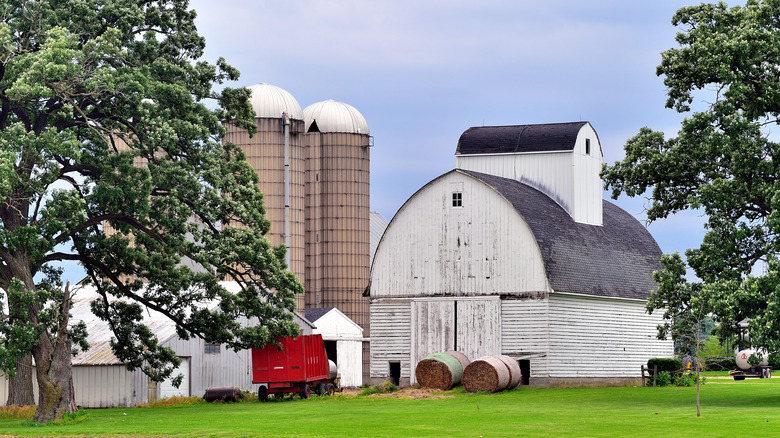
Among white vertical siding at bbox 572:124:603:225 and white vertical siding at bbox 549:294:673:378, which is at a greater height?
white vertical siding at bbox 572:124:603:225

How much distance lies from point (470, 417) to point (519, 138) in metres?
29.5

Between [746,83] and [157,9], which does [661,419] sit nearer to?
[746,83]

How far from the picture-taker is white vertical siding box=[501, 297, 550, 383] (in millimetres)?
50406

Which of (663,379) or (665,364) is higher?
(665,364)

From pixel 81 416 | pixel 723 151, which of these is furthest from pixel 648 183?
pixel 81 416

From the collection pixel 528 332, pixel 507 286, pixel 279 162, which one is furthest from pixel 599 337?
pixel 279 162

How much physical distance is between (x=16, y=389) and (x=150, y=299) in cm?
859

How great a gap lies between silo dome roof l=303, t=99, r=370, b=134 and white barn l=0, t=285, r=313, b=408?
1261 inches

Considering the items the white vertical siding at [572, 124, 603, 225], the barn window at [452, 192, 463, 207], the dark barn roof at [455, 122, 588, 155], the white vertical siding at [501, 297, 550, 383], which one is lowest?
the white vertical siding at [501, 297, 550, 383]

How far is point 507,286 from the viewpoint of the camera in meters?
51.3

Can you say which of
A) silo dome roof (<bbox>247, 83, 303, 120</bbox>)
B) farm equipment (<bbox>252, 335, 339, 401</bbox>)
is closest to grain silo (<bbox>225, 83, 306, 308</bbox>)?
silo dome roof (<bbox>247, 83, 303, 120</bbox>)

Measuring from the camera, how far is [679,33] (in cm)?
4000

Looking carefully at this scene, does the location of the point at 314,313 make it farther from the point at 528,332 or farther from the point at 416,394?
the point at 416,394

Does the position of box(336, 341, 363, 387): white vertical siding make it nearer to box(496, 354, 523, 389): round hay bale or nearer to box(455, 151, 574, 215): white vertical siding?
box(455, 151, 574, 215): white vertical siding
